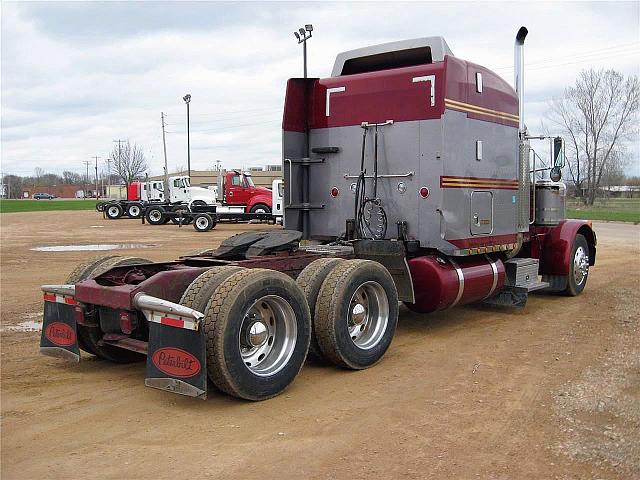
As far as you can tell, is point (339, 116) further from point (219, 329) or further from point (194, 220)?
point (194, 220)

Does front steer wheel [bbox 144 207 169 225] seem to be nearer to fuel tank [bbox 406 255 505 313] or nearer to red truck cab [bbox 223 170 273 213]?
red truck cab [bbox 223 170 273 213]

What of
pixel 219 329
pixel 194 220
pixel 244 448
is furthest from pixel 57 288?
pixel 194 220

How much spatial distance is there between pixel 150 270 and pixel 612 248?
17.2m

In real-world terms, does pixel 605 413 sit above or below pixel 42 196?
below

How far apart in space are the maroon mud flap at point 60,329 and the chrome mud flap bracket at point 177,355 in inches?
47.6

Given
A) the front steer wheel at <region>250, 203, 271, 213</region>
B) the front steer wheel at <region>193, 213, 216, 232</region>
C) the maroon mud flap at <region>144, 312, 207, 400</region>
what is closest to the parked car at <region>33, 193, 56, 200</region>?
the front steer wheel at <region>250, 203, 271, 213</region>

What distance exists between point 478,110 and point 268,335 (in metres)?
4.31

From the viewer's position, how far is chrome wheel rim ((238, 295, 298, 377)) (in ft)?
17.9

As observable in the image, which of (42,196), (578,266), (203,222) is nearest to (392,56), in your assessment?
(578,266)

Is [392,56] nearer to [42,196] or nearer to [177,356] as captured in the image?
[177,356]

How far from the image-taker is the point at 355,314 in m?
6.50

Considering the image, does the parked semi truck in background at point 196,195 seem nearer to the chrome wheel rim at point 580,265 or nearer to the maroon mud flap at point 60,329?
the chrome wheel rim at point 580,265

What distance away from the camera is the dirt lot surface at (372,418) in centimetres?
416

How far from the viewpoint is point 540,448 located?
4434mm
